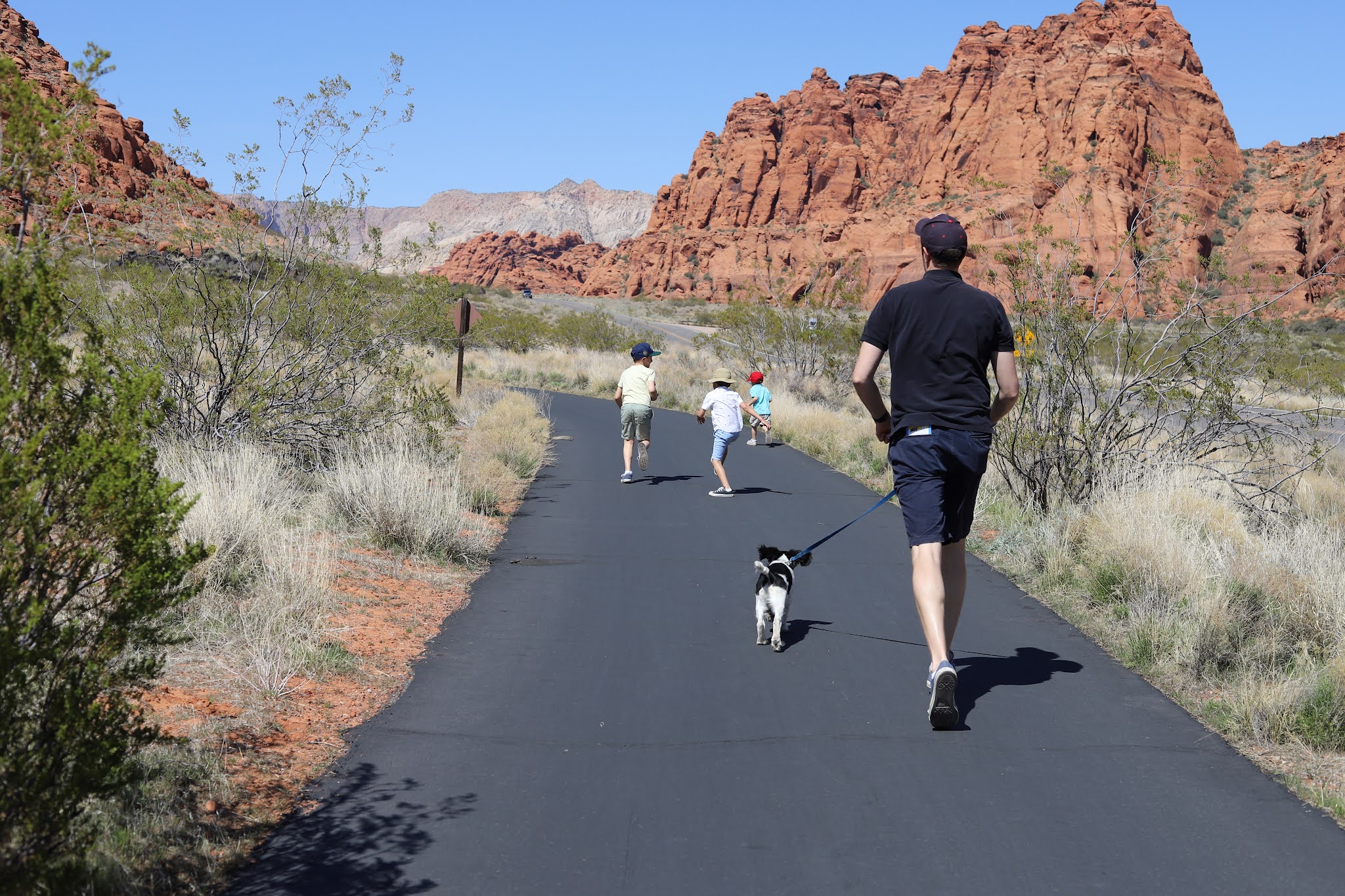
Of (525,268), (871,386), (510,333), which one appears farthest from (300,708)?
(525,268)

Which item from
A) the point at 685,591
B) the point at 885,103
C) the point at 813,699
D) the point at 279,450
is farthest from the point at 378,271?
the point at 885,103

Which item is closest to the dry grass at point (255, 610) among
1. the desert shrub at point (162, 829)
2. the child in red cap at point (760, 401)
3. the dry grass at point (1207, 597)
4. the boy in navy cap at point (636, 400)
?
the desert shrub at point (162, 829)

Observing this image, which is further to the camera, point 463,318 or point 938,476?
point 463,318

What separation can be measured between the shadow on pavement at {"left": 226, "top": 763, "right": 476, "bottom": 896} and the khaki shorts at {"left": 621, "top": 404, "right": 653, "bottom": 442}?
939 centimetres

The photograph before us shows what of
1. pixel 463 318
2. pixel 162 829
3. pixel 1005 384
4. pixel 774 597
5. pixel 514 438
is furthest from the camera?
pixel 463 318

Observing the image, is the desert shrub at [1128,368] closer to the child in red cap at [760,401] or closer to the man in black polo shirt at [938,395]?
the man in black polo shirt at [938,395]

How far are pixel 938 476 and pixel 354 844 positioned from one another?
3.11 metres

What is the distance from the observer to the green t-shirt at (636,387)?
13641 millimetres

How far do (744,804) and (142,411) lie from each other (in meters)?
2.68

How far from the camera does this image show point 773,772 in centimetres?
469

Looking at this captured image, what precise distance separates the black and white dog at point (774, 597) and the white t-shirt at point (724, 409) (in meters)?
6.39

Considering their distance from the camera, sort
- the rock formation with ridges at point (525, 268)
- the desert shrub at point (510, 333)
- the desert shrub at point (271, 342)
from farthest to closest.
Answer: the rock formation with ridges at point (525, 268), the desert shrub at point (510, 333), the desert shrub at point (271, 342)

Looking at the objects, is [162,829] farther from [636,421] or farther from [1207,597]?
[636,421]

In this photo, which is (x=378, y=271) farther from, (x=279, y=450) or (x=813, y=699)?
(x=813, y=699)
